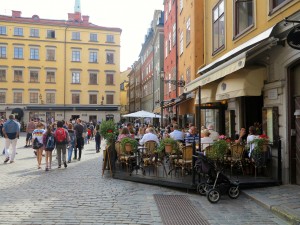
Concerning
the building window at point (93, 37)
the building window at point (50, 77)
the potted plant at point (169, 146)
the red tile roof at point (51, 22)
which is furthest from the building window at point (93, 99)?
the potted plant at point (169, 146)

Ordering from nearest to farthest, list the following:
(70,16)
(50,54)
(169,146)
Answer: (169,146), (50,54), (70,16)

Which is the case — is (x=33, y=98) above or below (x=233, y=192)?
above

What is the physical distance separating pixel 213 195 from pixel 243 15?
7452mm

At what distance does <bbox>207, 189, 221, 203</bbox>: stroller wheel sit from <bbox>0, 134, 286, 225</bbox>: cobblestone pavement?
0.48ft

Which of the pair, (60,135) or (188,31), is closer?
(60,135)

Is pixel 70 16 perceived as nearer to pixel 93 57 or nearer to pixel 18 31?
pixel 93 57

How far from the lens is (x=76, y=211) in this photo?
6.54 meters

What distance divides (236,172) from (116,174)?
357cm

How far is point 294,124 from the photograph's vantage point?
27.8 feet

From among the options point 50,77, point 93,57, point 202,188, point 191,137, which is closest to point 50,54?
point 50,77

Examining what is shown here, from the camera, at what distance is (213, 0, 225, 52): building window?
14.4 m

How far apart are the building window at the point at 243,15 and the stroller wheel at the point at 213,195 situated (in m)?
6.32

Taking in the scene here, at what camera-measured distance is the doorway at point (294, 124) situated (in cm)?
836

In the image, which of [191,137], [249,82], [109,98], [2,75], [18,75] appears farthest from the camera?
[109,98]
